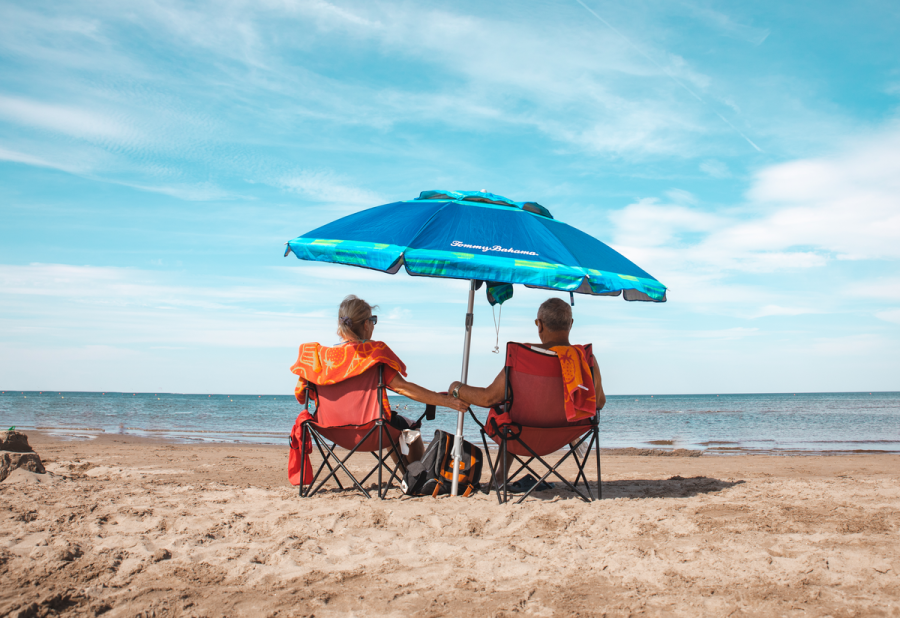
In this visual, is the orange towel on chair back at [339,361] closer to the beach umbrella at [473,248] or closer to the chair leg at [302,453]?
the chair leg at [302,453]

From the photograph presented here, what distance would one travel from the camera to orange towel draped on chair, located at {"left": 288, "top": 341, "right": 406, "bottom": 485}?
142 inches

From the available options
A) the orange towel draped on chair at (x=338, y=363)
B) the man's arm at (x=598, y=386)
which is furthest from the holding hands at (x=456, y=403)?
the man's arm at (x=598, y=386)

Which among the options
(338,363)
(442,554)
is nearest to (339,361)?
(338,363)

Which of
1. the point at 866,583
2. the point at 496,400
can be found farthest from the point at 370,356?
the point at 866,583

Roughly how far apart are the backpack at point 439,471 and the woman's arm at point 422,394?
16.3 inches

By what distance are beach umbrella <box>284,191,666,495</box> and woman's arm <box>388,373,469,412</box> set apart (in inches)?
9.9

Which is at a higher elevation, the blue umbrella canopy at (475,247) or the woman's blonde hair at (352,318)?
the blue umbrella canopy at (475,247)

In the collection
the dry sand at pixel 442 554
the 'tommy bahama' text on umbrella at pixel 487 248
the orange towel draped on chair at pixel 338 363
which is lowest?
the dry sand at pixel 442 554

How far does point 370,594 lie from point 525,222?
236cm

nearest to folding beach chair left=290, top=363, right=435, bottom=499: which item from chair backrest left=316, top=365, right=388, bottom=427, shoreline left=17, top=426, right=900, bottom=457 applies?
chair backrest left=316, top=365, right=388, bottom=427

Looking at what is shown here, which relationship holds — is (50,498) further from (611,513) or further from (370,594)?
(611,513)

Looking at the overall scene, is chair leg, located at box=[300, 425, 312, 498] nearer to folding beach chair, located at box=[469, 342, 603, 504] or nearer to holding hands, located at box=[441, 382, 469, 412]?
holding hands, located at box=[441, 382, 469, 412]

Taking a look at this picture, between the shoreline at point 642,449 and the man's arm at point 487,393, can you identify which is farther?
the shoreline at point 642,449

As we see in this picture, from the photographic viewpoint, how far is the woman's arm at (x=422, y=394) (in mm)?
3559
